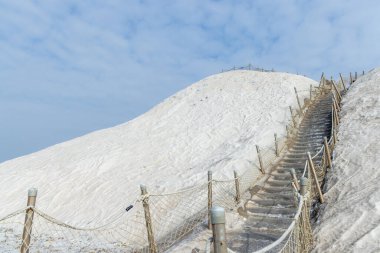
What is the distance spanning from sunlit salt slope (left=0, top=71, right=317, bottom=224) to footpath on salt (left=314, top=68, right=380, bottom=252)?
3842 mm

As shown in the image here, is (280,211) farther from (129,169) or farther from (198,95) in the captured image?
(198,95)

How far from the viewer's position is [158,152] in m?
17.5

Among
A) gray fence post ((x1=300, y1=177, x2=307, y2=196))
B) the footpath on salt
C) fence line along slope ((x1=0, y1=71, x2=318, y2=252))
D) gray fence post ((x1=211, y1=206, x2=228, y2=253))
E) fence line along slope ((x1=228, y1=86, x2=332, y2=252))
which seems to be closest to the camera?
gray fence post ((x1=211, y1=206, x2=228, y2=253))

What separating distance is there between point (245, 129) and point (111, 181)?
749 centimetres

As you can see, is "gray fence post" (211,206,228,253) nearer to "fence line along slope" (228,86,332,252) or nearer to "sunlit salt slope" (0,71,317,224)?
"fence line along slope" (228,86,332,252)

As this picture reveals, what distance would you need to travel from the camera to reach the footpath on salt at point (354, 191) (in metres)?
6.02

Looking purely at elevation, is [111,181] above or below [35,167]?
below

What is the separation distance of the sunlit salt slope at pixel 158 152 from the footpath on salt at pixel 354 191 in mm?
3842

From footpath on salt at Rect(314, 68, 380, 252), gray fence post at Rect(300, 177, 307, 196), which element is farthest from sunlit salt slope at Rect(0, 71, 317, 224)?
gray fence post at Rect(300, 177, 307, 196)

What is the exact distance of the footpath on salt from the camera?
6020mm

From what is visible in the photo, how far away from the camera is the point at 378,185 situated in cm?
725

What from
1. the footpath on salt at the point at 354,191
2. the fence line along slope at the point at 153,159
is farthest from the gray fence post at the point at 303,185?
the fence line along slope at the point at 153,159

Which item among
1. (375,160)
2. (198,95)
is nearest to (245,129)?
(198,95)

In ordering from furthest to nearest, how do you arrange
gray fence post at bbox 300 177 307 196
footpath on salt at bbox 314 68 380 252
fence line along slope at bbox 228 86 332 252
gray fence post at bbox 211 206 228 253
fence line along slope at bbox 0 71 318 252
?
fence line along slope at bbox 0 71 318 252, fence line along slope at bbox 228 86 332 252, footpath on salt at bbox 314 68 380 252, gray fence post at bbox 300 177 307 196, gray fence post at bbox 211 206 228 253
